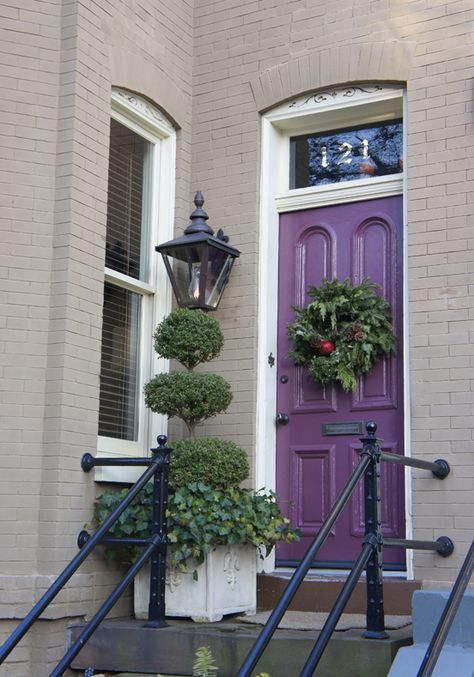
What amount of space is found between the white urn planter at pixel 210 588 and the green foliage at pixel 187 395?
0.84 meters

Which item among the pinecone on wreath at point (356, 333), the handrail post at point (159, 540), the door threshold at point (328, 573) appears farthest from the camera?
the pinecone on wreath at point (356, 333)

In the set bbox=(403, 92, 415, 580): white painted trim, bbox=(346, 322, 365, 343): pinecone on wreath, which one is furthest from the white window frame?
bbox=(403, 92, 415, 580): white painted trim

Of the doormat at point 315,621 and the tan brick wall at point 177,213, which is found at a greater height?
the tan brick wall at point 177,213

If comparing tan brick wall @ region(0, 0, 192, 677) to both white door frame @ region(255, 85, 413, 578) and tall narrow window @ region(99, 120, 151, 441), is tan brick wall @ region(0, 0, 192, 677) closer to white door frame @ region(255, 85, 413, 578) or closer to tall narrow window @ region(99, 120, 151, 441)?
tall narrow window @ region(99, 120, 151, 441)

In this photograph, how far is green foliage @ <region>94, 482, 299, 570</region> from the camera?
200 inches

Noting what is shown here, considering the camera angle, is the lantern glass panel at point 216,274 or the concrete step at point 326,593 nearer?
the concrete step at point 326,593

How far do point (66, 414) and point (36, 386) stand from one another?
0.23 meters

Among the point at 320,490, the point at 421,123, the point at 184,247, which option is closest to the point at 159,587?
the point at 320,490

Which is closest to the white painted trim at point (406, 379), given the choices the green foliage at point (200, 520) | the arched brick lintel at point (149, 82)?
the green foliage at point (200, 520)

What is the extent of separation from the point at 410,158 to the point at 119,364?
2.24m

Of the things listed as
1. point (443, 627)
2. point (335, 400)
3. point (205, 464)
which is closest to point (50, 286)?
point (205, 464)

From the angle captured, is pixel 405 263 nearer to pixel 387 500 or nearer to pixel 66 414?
pixel 387 500

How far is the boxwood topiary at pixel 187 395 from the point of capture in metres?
5.55

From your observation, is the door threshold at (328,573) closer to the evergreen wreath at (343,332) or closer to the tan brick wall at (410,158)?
the tan brick wall at (410,158)
